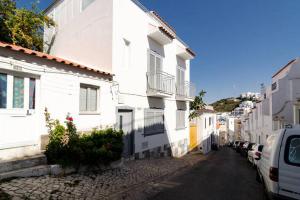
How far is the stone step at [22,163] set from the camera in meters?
5.85

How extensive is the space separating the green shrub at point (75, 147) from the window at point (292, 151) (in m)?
5.35

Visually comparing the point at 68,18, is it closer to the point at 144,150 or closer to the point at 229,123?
the point at 144,150

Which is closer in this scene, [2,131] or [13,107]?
[2,131]

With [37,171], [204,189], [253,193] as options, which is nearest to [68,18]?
[37,171]

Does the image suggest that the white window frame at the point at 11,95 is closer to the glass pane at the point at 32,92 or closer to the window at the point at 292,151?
the glass pane at the point at 32,92

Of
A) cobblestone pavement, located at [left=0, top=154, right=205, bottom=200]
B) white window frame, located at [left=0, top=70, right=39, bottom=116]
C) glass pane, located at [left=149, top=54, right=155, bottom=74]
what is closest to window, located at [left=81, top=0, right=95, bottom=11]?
glass pane, located at [left=149, top=54, right=155, bottom=74]

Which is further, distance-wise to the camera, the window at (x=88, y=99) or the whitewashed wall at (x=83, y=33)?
the whitewashed wall at (x=83, y=33)

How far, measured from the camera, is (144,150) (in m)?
12.4

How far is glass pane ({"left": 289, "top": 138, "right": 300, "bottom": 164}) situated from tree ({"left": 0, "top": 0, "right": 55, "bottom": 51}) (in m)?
14.5

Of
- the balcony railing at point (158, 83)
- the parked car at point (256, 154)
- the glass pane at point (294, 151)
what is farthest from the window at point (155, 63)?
the glass pane at point (294, 151)

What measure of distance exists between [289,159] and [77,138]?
5887 mm

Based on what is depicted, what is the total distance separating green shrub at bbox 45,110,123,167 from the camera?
22.8ft

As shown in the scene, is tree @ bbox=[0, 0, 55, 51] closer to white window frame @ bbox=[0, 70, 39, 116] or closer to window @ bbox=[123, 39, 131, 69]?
window @ bbox=[123, 39, 131, 69]

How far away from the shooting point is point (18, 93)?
680 cm
